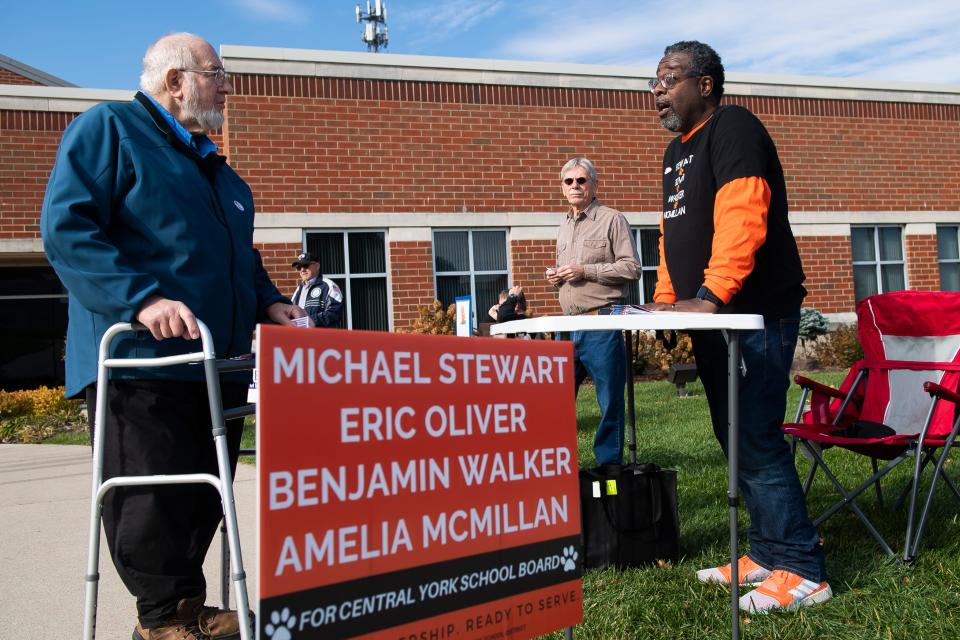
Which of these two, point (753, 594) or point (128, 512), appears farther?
point (753, 594)

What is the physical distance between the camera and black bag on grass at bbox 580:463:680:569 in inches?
151

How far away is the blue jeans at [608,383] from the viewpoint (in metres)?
5.23

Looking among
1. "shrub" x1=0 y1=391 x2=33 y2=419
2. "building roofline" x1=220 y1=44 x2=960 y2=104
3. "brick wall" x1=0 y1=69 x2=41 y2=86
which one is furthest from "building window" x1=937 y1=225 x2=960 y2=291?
"brick wall" x1=0 y1=69 x2=41 y2=86

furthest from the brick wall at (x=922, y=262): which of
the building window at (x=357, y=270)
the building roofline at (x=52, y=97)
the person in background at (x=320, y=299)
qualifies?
the building roofline at (x=52, y=97)

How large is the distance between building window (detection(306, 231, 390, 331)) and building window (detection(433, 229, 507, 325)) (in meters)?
0.93

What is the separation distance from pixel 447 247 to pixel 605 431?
29.9 feet

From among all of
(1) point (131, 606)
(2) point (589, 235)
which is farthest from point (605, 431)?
(1) point (131, 606)

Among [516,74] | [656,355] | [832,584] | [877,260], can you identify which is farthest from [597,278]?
[877,260]

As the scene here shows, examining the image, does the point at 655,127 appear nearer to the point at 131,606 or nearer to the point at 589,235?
the point at 589,235

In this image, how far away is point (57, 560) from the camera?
4715 millimetres

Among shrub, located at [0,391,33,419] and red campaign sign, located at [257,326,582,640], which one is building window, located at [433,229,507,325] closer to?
shrub, located at [0,391,33,419]

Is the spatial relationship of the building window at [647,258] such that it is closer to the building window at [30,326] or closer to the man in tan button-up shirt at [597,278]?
the man in tan button-up shirt at [597,278]

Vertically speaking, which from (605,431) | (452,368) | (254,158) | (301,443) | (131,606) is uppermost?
(254,158)

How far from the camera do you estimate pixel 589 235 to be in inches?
220
